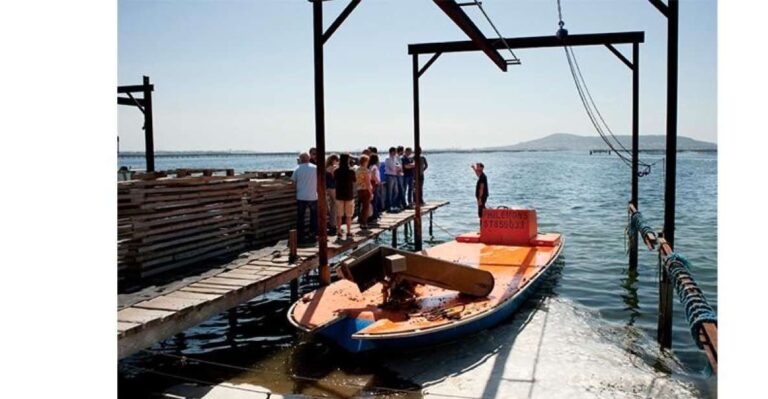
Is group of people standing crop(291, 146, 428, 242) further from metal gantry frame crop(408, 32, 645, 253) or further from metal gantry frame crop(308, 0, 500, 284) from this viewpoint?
metal gantry frame crop(308, 0, 500, 284)

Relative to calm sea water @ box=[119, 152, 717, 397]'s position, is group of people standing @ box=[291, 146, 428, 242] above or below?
above

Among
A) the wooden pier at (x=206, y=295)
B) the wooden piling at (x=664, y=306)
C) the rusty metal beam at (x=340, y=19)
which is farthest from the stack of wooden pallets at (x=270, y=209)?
the wooden piling at (x=664, y=306)

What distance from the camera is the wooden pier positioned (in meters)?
7.00

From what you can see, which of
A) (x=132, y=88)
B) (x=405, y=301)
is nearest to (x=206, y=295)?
(x=405, y=301)

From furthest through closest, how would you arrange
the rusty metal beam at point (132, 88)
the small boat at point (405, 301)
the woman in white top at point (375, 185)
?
the rusty metal beam at point (132, 88), the woman in white top at point (375, 185), the small boat at point (405, 301)

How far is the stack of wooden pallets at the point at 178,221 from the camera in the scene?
9148 millimetres

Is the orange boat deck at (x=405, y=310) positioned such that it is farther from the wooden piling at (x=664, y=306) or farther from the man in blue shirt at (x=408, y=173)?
the man in blue shirt at (x=408, y=173)

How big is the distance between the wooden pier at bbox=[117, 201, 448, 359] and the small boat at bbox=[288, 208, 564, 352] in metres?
0.77

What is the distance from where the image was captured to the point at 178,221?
33.2ft

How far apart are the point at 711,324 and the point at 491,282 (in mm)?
3822

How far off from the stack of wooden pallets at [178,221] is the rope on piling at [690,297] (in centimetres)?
697

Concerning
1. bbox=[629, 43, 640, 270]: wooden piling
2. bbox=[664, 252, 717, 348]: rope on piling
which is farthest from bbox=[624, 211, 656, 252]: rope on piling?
bbox=[664, 252, 717, 348]: rope on piling

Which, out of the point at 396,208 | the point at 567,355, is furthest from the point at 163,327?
the point at 396,208

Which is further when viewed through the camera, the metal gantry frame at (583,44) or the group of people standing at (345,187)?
the group of people standing at (345,187)
